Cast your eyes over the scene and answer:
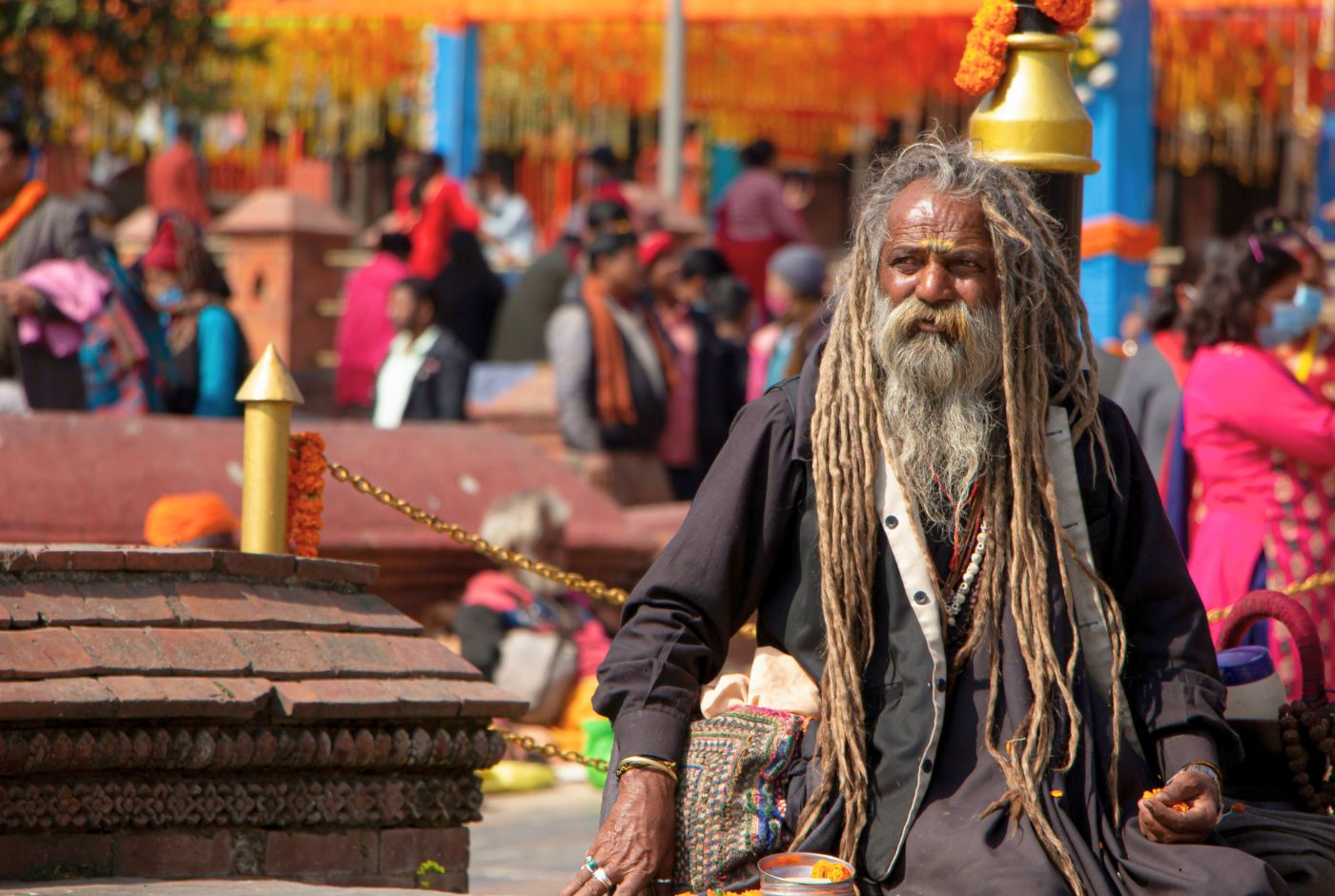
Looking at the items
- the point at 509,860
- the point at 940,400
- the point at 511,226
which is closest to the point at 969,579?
the point at 940,400

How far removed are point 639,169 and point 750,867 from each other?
20.0 m

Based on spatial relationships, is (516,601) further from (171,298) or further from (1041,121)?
(1041,121)

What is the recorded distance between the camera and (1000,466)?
11.7ft

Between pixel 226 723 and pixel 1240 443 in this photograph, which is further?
pixel 1240 443

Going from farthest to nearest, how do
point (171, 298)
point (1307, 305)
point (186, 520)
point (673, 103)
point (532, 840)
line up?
point (673, 103) → point (171, 298) → point (1307, 305) → point (532, 840) → point (186, 520)

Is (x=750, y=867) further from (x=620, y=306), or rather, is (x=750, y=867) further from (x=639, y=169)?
(x=639, y=169)

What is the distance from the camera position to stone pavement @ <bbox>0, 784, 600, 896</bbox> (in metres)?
3.86

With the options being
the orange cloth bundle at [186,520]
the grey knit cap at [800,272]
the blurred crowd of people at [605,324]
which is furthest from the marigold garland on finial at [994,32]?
the grey knit cap at [800,272]

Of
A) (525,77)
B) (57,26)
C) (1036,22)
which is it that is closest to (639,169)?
(525,77)

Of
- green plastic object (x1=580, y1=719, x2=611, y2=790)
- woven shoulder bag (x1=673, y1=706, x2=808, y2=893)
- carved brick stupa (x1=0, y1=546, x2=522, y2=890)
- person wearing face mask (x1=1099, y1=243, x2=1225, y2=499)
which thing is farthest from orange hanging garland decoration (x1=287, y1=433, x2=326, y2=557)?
person wearing face mask (x1=1099, y1=243, x2=1225, y2=499)

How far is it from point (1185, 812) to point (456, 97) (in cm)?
1489

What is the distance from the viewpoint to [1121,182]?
420 inches

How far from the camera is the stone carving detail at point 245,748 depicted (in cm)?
399

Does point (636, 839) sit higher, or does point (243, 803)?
point (636, 839)
